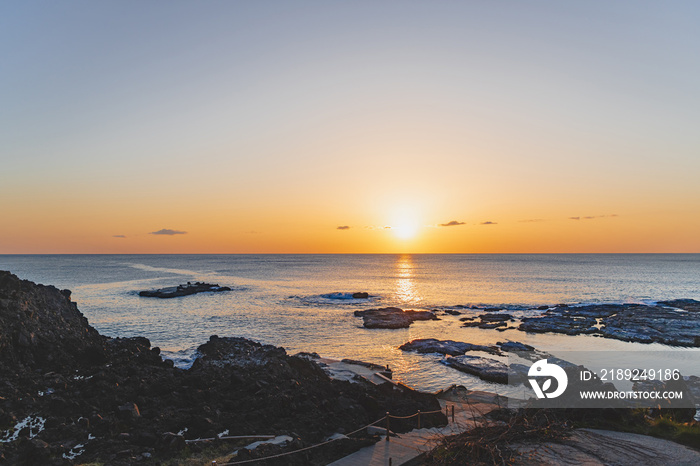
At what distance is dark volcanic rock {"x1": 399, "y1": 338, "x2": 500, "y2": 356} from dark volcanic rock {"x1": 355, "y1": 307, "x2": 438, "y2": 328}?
33.7 ft

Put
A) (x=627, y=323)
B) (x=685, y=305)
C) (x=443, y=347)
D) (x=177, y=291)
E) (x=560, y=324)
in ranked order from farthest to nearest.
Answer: (x=177, y=291) → (x=685, y=305) → (x=560, y=324) → (x=627, y=323) → (x=443, y=347)

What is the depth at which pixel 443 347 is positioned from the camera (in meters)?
34.7

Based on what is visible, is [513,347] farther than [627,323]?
No

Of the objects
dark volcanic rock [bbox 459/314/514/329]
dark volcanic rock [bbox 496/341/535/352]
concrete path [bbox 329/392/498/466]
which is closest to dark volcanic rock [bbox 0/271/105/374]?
concrete path [bbox 329/392/498/466]

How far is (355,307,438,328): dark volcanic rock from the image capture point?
47.0m

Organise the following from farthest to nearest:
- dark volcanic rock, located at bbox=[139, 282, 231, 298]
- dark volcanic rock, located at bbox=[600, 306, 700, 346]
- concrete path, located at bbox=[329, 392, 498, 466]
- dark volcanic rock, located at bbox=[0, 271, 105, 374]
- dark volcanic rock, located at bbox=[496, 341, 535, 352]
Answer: dark volcanic rock, located at bbox=[139, 282, 231, 298] → dark volcanic rock, located at bbox=[600, 306, 700, 346] → dark volcanic rock, located at bbox=[496, 341, 535, 352] → dark volcanic rock, located at bbox=[0, 271, 105, 374] → concrete path, located at bbox=[329, 392, 498, 466]

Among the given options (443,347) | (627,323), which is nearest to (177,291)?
(443,347)

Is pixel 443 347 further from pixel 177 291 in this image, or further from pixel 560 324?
pixel 177 291

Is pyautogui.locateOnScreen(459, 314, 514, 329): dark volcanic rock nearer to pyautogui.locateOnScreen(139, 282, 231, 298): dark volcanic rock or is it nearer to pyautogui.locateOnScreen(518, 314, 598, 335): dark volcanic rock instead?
pyautogui.locateOnScreen(518, 314, 598, 335): dark volcanic rock

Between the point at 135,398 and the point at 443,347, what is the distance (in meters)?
24.2

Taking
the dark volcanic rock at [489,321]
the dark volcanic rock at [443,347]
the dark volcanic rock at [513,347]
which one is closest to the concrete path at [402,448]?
the dark volcanic rock at [443,347]

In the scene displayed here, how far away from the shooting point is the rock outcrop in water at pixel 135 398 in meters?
13.4

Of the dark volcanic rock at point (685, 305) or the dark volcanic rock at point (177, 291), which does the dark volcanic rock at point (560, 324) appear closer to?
the dark volcanic rock at point (685, 305)

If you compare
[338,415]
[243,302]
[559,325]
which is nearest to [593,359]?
[559,325]
